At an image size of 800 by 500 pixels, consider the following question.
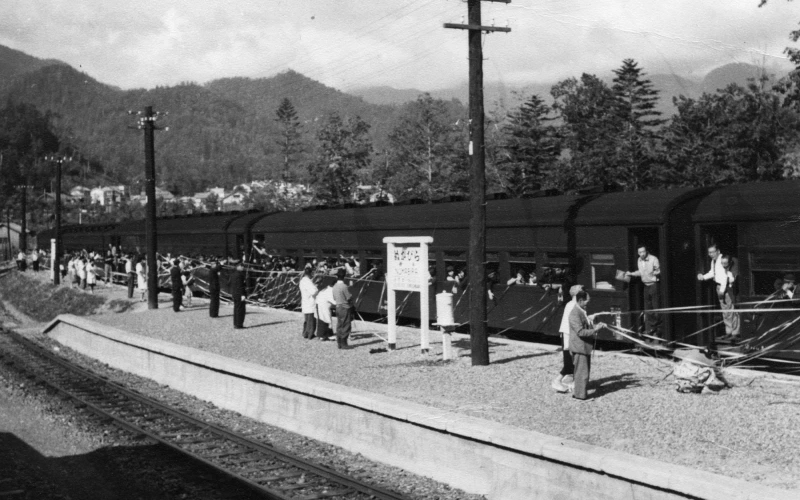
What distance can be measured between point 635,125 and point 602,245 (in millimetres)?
52542

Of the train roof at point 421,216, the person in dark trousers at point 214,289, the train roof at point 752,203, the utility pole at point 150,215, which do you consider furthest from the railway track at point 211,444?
the utility pole at point 150,215

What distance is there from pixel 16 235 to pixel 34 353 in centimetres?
12086

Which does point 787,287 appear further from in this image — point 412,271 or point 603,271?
point 412,271

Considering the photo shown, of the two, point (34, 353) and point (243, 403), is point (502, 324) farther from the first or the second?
point (34, 353)

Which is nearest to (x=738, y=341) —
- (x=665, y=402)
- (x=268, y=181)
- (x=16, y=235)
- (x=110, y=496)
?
(x=665, y=402)

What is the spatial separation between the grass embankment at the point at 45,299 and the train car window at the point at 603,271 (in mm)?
24410

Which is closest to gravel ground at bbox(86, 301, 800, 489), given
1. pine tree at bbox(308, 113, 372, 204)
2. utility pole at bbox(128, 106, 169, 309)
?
utility pole at bbox(128, 106, 169, 309)

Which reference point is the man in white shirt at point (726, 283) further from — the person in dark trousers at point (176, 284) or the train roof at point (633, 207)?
the person in dark trousers at point (176, 284)

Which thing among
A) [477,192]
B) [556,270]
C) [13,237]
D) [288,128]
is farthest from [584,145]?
[13,237]

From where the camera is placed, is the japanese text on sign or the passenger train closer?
the passenger train

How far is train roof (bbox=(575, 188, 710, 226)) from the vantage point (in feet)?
53.1

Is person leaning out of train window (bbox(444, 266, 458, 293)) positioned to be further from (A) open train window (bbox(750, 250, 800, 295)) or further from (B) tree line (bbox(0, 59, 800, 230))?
(B) tree line (bbox(0, 59, 800, 230))

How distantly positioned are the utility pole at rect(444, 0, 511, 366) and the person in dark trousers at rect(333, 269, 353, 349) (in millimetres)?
3855

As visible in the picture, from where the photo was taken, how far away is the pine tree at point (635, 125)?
5853cm
